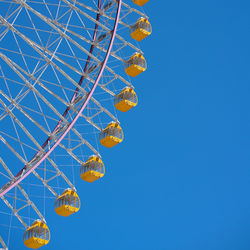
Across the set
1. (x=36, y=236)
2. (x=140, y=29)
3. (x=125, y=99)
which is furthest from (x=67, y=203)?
(x=140, y=29)

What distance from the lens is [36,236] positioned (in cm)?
2333

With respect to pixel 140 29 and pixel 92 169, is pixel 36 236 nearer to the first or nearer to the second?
pixel 92 169

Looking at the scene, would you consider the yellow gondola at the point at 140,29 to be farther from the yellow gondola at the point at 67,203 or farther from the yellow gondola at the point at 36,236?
the yellow gondola at the point at 36,236

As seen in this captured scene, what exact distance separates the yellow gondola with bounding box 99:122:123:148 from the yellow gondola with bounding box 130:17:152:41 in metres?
4.70

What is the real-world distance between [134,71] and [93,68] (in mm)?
2535

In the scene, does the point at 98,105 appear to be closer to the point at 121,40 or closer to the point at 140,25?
the point at 121,40

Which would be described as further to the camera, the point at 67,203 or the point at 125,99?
the point at 125,99

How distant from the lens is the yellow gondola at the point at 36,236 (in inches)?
918

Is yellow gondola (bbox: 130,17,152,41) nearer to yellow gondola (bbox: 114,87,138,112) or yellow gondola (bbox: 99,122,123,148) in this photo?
yellow gondola (bbox: 114,87,138,112)

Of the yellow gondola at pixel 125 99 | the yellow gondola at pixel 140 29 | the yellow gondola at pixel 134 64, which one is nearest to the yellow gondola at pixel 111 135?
the yellow gondola at pixel 125 99

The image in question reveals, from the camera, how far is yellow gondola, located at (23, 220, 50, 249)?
23.3m

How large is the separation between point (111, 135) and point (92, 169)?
180cm

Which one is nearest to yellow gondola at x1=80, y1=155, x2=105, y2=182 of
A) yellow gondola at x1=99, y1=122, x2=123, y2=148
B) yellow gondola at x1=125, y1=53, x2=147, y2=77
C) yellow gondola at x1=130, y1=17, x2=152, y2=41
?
yellow gondola at x1=99, y1=122, x2=123, y2=148

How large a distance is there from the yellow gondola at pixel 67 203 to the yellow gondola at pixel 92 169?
1.47 meters
